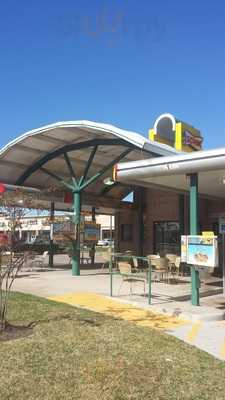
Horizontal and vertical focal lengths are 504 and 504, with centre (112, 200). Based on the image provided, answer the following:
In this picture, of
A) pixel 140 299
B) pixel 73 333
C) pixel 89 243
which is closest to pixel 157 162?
pixel 140 299

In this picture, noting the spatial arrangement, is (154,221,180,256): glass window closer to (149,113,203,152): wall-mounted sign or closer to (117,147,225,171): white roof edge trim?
(149,113,203,152): wall-mounted sign

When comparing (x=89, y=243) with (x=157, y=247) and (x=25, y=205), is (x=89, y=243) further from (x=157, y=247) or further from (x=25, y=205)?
(x=25, y=205)

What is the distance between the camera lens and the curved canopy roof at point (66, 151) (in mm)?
16344

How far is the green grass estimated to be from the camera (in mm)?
5320

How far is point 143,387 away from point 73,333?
98.6 inches

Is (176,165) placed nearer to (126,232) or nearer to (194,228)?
(194,228)

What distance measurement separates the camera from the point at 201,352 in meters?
7.30

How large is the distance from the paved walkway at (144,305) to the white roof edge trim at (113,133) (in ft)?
13.4

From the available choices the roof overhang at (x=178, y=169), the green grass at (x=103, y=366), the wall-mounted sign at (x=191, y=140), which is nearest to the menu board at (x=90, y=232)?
the wall-mounted sign at (x=191, y=140)

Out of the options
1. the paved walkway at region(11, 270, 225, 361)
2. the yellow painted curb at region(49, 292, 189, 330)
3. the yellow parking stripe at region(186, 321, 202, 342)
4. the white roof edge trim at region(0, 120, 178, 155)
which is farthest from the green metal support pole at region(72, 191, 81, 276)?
the yellow parking stripe at region(186, 321, 202, 342)

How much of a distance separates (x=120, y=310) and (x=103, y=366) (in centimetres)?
467

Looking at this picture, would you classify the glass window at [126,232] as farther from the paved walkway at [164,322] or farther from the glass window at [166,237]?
the paved walkway at [164,322]

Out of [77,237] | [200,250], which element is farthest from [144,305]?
[77,237]

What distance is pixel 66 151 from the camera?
19.8 metres
